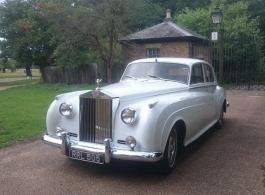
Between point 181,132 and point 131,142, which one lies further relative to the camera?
point 181,132

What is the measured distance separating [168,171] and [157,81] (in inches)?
73.1

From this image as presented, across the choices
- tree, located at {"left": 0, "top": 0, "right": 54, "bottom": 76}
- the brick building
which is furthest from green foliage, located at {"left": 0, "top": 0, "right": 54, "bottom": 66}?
the brick building

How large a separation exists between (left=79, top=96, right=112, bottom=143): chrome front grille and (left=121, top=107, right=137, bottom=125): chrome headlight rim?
26 cm

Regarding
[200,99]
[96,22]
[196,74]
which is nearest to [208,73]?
[196,74]

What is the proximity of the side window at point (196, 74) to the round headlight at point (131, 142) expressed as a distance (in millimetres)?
2189

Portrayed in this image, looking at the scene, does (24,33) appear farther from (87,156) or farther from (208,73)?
(87,156)

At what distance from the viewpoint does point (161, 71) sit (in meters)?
5.82

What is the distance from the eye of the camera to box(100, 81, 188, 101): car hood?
4.44 m

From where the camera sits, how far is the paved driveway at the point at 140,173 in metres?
3.98

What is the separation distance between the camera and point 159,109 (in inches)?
163

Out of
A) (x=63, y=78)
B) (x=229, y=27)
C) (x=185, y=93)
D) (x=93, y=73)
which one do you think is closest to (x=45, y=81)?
(x=63, y=78)

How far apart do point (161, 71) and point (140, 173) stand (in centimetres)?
217

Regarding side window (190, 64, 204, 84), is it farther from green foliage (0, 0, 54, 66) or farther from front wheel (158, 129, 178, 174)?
green foliage (0, 0, 54, 66)

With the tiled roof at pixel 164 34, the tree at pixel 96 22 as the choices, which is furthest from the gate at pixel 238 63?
the tree at pixel 96 22
